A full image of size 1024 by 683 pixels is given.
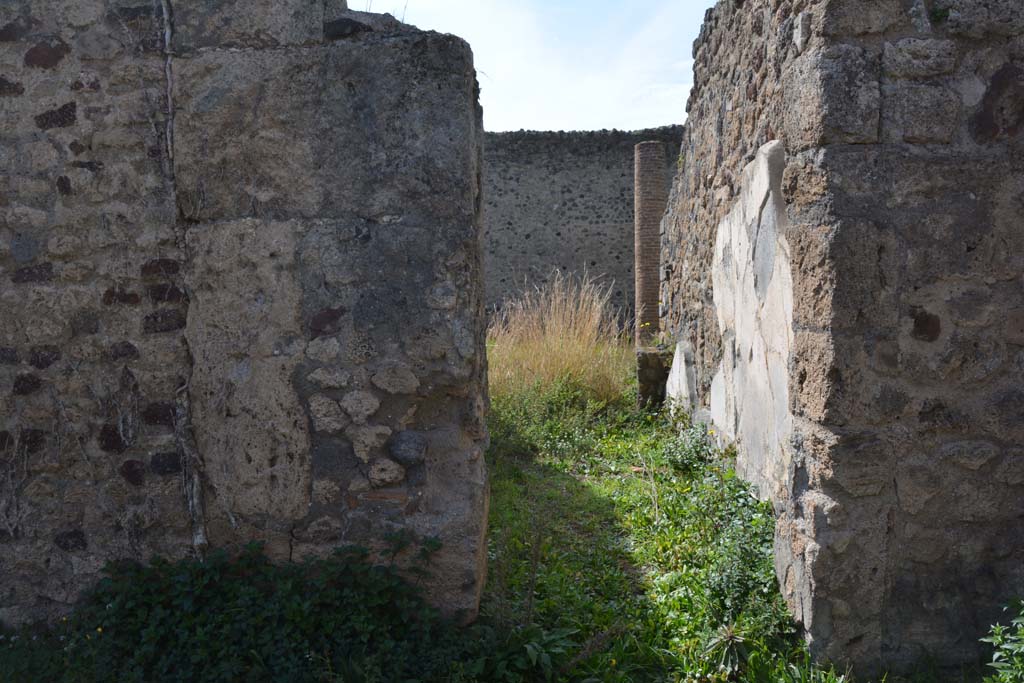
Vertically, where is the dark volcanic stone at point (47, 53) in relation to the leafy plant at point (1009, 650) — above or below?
above

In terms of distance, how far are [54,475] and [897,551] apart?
3.07 meters

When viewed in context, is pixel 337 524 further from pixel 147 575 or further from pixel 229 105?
pixel 229 105

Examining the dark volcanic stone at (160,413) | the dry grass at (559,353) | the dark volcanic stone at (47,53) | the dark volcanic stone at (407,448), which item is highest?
the dark volcanic stone at (47,53)

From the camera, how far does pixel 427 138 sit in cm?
262

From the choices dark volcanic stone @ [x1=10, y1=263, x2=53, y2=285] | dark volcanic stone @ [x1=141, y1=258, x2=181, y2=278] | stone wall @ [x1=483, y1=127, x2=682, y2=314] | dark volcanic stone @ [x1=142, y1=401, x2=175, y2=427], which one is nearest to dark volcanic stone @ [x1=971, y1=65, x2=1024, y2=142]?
dark volcanic stone @ [x1=141, y1=258, x2=181, y2=278]

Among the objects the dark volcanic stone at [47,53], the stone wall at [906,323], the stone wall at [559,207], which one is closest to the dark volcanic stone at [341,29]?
the dark volcanic stone at [47,53]

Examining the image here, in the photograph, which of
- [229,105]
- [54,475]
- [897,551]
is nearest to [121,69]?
[229,105]

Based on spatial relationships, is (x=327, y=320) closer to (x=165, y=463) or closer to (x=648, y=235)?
(x=165, y=463)

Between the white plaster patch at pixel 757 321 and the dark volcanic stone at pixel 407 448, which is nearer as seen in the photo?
the dark volcanic stone at pixel 407 448

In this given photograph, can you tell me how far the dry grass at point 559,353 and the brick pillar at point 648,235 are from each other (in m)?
0.36

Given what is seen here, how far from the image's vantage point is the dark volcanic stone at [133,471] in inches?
108

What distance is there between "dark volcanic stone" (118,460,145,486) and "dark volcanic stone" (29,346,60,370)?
456 millimetres

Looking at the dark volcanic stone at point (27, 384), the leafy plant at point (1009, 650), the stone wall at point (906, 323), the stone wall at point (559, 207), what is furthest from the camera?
the stone wall at point (559, 207)

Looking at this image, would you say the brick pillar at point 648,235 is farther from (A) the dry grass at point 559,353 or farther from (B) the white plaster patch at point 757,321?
(B) the white plaster patch at point 757,321
